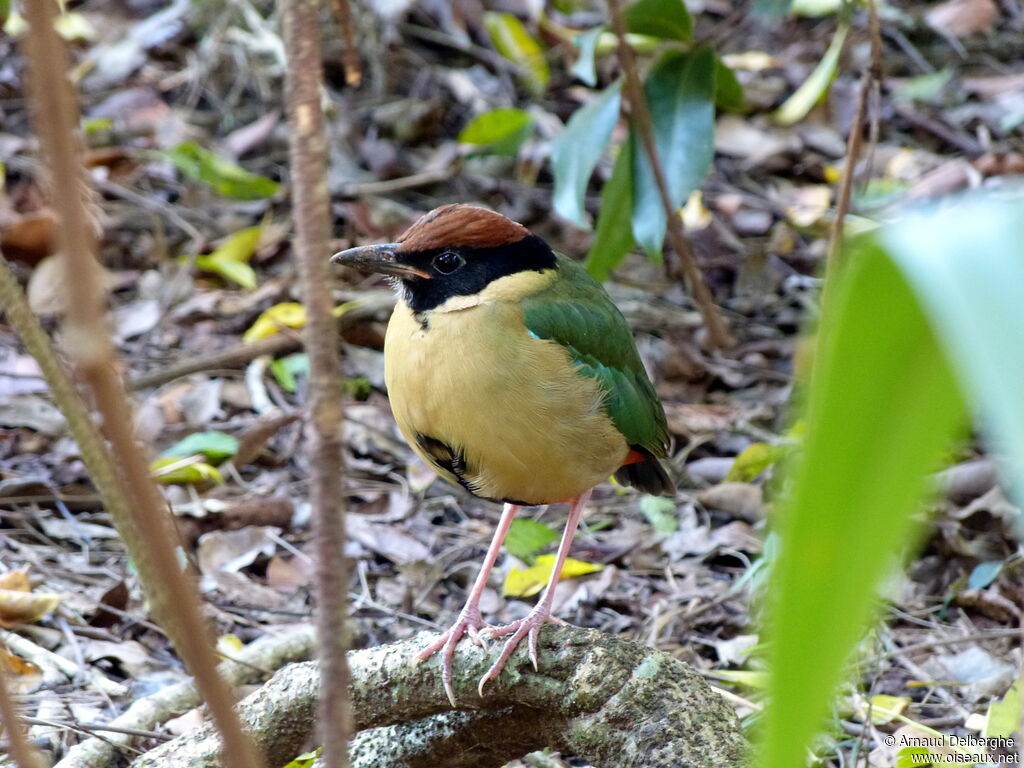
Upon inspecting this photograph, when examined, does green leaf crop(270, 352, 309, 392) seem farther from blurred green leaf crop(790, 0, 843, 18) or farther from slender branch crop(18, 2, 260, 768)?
slender branch crop(18, 2, 260, 768)

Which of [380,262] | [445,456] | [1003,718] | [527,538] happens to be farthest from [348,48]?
[1003,718]

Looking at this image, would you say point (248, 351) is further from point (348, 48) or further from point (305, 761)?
point (305, 761)

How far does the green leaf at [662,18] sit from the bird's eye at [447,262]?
6.91 ft

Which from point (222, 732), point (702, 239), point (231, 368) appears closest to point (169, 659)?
point (231, 368)

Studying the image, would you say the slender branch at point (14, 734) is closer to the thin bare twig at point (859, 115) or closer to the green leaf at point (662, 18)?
the thin bare twig at point (859, 115)

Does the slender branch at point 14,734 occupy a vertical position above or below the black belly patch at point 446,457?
above

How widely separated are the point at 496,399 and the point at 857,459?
2.28 metres

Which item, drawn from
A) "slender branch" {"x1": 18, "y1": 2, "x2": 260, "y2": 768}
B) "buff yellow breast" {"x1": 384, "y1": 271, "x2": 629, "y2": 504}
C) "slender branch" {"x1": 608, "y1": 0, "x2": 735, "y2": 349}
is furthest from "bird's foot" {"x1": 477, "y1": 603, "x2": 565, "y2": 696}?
"slender branch" {"x1": 608, "y1": 0, "x2": 735, "y2": 349}

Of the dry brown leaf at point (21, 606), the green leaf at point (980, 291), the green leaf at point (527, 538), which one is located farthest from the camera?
the green leaf at point (527, 538)

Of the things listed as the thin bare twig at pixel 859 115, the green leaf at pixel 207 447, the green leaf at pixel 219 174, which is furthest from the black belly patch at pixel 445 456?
the green leaf at pixel 219 174

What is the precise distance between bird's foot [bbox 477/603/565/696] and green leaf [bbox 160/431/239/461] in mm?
2222

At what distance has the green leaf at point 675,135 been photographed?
498cm

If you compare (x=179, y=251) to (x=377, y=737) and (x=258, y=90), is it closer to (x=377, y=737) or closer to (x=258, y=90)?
(x=258, y=90)

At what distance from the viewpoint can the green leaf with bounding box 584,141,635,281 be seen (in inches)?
210
